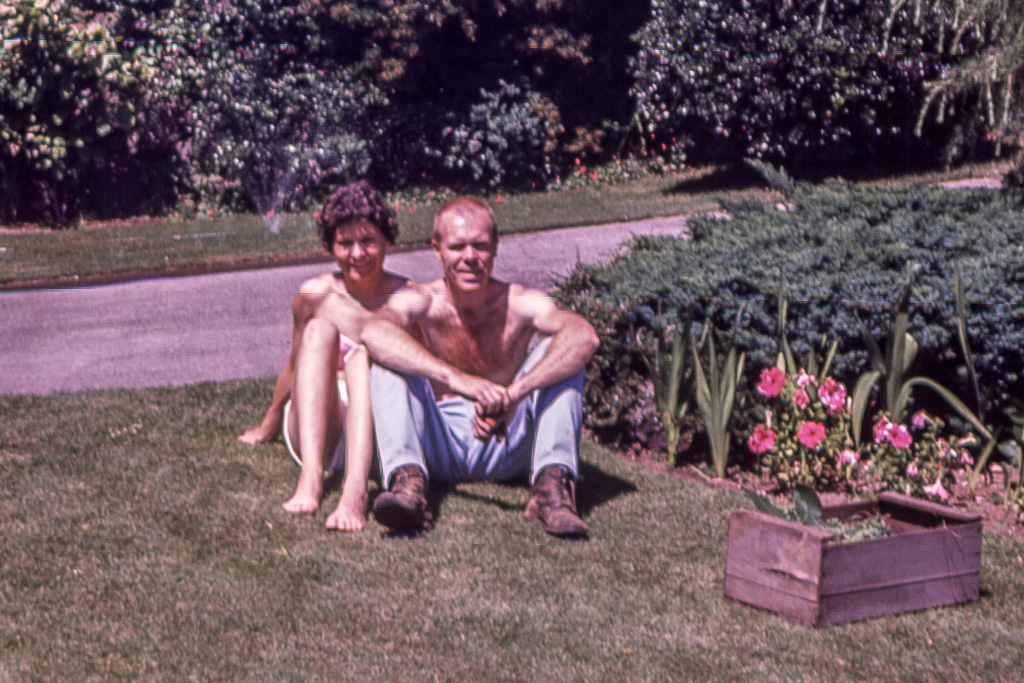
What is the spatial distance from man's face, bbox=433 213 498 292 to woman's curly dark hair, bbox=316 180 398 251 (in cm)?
48

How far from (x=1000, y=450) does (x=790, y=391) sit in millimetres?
935

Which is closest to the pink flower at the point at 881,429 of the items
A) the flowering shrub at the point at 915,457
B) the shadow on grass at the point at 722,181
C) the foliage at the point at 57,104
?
the flowering shrub at the point at 915,457

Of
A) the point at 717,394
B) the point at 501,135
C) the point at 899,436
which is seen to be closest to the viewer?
the point at 899,436

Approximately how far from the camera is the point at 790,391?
5.09m

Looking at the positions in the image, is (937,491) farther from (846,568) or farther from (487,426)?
(487,426)

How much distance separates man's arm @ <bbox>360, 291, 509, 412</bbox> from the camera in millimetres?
4406

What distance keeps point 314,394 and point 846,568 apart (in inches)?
89.1

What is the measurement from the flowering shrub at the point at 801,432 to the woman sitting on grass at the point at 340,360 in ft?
5.51

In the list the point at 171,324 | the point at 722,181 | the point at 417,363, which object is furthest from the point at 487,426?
the point at 722,181

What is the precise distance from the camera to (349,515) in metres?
4.58

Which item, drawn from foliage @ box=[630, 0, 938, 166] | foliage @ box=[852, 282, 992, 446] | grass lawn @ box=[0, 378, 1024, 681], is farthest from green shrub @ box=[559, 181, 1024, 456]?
foliage @ box=[630, 0, 938, 166]

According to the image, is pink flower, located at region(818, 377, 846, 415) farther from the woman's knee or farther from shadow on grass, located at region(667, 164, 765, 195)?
shadow on grass, located at region(667, 164, 765, 195)

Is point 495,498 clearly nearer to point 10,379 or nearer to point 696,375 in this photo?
point 696,375

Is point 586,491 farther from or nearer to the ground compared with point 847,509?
nearer to the ground
